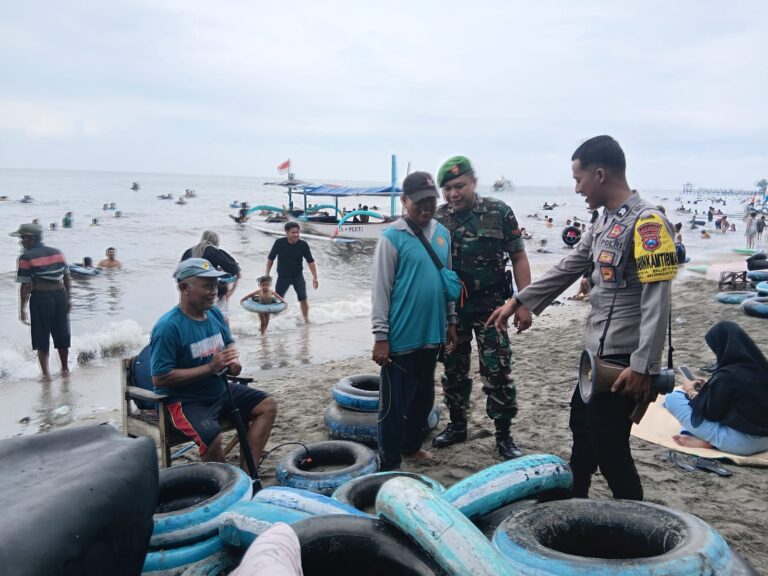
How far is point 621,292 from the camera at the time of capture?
10.0ft

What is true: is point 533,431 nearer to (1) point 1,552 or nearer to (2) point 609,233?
(2) point 609,233

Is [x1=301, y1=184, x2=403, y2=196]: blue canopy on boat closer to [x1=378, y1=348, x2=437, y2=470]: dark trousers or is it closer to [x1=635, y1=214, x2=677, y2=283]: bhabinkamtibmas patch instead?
[x1=378, y1=348, x2=437, y2=470]: dark trousers

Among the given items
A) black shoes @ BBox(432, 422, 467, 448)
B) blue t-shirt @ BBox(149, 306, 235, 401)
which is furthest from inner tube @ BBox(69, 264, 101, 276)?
black shoes @ BBox(432, 422, 467, 448)

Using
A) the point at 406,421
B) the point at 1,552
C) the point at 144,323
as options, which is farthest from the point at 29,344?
the point at 1,552

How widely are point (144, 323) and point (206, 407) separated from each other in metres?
11.4

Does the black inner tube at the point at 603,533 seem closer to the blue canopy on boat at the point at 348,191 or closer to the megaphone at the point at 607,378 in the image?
the megaphone at the point at 607,378

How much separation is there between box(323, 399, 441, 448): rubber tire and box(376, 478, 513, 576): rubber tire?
2.79m

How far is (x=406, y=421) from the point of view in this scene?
14.4 feet

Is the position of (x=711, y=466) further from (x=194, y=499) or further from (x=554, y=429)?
(x=194, y=499)

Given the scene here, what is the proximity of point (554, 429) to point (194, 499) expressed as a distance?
3.44 m

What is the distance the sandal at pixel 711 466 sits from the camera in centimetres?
446

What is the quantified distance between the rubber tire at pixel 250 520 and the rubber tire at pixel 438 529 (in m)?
0.53

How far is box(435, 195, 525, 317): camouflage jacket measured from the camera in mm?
4664

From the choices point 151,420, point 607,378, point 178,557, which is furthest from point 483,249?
point 178,557
